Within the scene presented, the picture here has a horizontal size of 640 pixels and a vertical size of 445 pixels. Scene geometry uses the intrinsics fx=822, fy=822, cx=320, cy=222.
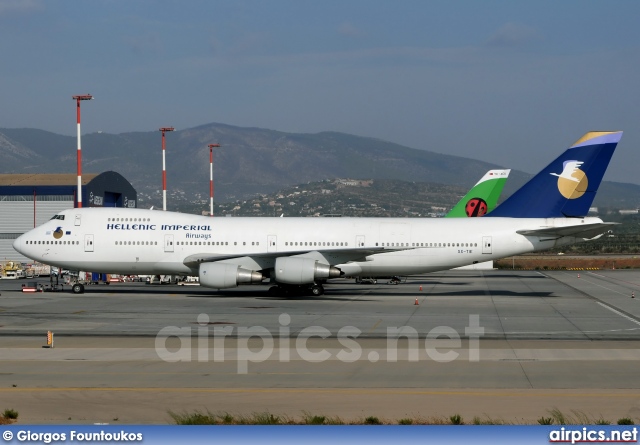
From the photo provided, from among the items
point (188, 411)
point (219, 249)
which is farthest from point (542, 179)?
point (188, 411)

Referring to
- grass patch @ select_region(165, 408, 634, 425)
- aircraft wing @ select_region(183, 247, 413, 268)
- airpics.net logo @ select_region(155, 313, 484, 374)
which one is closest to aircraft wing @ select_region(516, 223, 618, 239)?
aircraft wing @ select_region(183, 247, 413, 268)

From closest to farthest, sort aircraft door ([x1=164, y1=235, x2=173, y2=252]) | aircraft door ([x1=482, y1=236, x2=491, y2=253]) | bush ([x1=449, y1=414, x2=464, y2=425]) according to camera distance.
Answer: bush ([x1=449, y1=414, x2=464, y2=425])
aircraft door ([x1=482, y1=236, x2=491, y2=253])
aircraft door ([x1=164, y1=235, x2=173, y2=252])

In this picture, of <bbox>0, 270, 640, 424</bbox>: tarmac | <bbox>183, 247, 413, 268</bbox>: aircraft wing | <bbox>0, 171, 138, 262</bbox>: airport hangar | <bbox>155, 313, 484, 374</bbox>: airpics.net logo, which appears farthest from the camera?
<bbox>0, 171, 138, 262</bbox>: airport hangar

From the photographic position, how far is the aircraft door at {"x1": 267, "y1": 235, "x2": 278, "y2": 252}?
45312mm

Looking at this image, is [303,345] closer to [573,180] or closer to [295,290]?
[295,290]

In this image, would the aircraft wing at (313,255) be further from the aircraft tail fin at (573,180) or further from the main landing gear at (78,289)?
the aircraft tail fin at (573,180)

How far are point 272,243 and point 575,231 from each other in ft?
52.9

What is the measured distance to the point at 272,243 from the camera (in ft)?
149

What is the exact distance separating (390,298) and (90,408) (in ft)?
98.8

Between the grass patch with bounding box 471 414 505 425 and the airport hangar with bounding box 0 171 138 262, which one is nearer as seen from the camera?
the grass patch with bounding box 471 414 505 425

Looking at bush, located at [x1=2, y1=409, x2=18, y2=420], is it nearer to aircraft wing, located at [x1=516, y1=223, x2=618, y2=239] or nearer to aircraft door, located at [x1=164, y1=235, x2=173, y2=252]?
aircraft door, located at [x1=164, y1=235, x2=173, y2=252]

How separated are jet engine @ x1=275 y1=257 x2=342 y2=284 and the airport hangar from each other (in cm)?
4113

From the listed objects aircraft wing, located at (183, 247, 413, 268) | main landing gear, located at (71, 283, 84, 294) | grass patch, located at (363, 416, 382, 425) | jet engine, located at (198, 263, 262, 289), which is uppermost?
aircraft wing, located at (183, 247, 413, 268)

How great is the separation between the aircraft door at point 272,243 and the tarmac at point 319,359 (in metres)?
5.01
